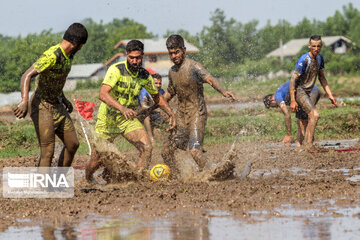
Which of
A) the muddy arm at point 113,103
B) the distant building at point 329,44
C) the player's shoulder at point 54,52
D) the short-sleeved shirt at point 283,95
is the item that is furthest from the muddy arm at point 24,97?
the distant building at point 329,44

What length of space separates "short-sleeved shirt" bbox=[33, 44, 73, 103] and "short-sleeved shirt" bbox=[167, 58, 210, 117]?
207cm

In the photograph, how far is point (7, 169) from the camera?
1259 cm

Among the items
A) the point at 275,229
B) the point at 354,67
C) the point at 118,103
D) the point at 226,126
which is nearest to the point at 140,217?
the point at 275,229

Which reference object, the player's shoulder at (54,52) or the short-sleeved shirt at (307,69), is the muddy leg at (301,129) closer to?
the short-sleeved shirt at (307,69)

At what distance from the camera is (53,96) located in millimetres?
8758

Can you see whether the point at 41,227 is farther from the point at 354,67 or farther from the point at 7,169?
the point at 354,67

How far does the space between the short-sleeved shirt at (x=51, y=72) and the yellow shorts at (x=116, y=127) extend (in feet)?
3.72

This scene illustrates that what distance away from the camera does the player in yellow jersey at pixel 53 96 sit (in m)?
8.41

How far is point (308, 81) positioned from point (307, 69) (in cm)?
27

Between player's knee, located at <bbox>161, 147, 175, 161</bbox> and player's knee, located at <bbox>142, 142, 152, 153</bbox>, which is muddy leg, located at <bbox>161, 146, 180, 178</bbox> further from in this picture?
player's knee, located at <bbox>142, 142, 152, 153</bbox>

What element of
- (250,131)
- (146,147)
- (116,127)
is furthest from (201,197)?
(250,131)

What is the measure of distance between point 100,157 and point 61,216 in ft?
7.43

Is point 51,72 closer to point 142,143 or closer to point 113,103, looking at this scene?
point 113,103

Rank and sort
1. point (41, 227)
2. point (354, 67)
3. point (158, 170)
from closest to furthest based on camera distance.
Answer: point (41, 227) → point (158, 170) → point (354, 67)
